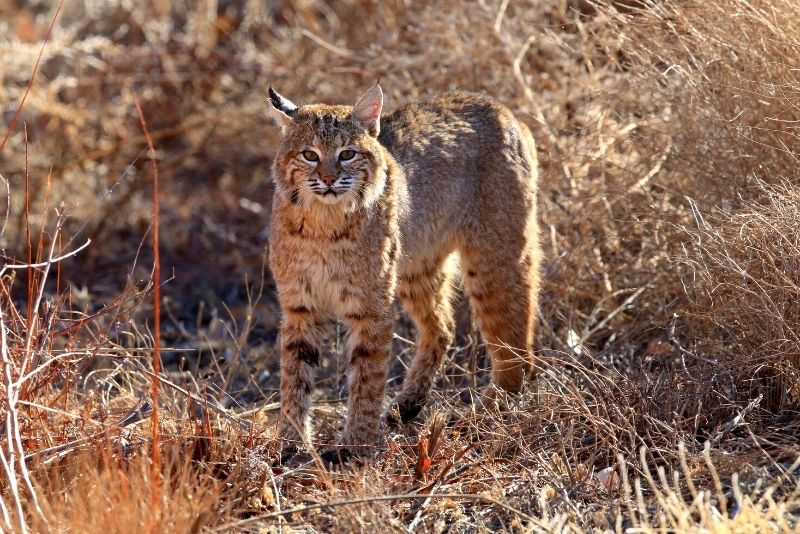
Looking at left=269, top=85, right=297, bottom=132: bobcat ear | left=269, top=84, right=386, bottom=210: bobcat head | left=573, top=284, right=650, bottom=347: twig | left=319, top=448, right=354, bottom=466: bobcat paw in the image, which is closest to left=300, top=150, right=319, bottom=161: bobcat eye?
left=269, top=84, right=386, bottom=210: bobcat head

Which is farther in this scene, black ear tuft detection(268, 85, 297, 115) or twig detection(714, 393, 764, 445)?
black ear tuft detection(268, 85, 297, 115)

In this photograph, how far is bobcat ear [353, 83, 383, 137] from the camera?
17.5 ft

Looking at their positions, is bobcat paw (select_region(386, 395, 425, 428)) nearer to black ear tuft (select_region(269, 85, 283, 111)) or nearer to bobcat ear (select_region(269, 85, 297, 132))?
bobcat ear (select_region(269, 85, 297, 132))

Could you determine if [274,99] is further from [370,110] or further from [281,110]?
[370,110]

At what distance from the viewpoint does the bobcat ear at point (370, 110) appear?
5.33 meters

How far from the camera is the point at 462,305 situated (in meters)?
7.04

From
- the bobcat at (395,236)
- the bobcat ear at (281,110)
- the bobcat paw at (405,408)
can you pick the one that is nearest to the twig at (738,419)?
the bobcat at (395,236)

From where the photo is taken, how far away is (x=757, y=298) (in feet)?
16.4

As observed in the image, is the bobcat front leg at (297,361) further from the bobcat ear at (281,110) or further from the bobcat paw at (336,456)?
the bobcat ear at (281,110)

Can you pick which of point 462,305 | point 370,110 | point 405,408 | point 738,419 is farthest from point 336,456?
point 462,305

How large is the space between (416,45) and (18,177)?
391cm

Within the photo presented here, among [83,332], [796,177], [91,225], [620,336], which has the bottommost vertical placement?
Answer: [91,225]

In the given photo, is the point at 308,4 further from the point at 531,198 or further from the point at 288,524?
the point at 288,524

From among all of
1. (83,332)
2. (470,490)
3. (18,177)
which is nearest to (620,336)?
(470,490)
